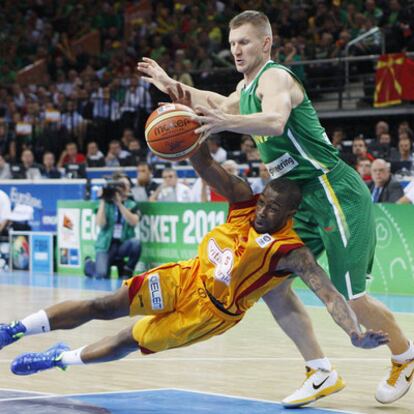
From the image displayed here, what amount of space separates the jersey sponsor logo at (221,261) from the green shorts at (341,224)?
1.64 ft

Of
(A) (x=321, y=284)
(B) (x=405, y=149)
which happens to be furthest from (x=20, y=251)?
(A) (x=321, y=284)

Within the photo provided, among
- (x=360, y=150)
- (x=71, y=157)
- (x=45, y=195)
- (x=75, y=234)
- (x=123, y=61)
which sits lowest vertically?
(x=75, y=234)

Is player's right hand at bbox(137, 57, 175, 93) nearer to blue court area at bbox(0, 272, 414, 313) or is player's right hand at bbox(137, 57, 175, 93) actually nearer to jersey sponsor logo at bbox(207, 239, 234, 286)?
jersey sponsor logo at bbox(207, 239, 234, 286)

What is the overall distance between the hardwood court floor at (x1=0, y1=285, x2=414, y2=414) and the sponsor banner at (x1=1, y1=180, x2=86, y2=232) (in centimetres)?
728

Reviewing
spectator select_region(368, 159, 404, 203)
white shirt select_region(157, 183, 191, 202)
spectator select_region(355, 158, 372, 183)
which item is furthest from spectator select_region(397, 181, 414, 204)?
white shirt select_region(157, 183, 191, 202)

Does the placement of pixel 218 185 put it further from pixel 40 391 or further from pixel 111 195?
pixel 111 195

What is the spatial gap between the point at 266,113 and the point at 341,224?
88 cm

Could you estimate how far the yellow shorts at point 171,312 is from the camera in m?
5.85

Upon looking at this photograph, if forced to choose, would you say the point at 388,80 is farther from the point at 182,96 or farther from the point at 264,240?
the point at 264,240

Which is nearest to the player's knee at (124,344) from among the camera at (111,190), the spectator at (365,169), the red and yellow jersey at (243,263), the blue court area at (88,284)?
the red and yellow jersey at (243,263)

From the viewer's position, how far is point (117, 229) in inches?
601

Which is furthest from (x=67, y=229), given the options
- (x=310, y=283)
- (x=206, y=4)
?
(x=310, y=283)

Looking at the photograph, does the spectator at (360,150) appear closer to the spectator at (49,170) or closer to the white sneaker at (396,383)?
the spectator at (49,170)

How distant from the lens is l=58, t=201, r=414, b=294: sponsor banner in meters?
12.7
